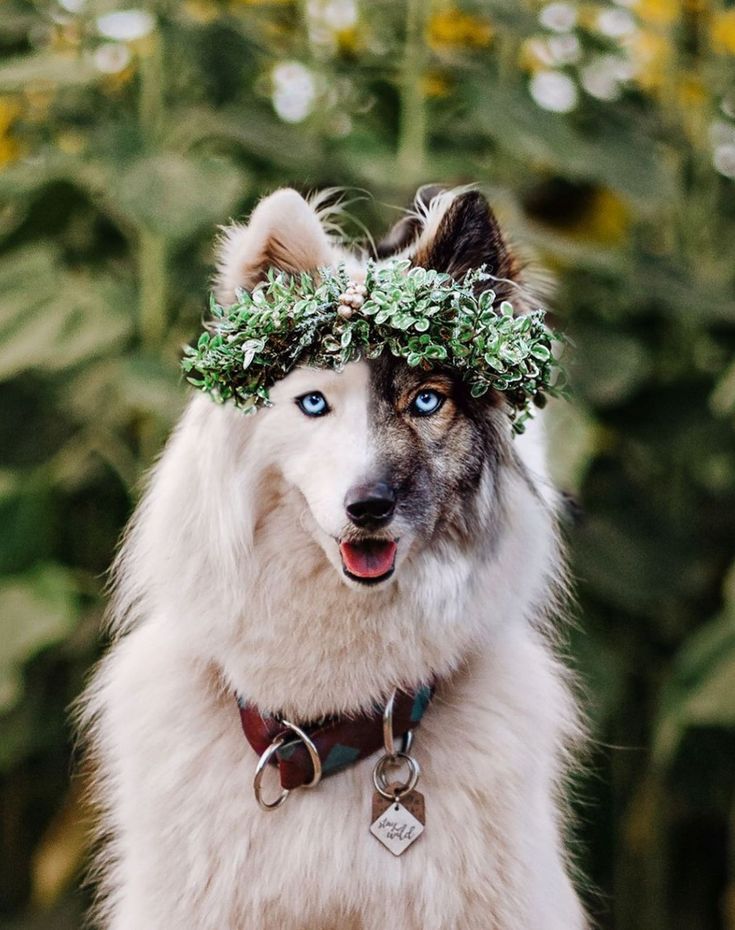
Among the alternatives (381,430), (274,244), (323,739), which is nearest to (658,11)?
(274,244)

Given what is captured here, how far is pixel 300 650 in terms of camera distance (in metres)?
1.50

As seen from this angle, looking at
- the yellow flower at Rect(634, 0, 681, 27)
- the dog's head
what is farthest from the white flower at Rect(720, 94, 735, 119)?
the dog's head

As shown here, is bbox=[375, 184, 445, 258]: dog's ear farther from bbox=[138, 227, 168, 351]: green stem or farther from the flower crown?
bbox=[138, 227, 168, 351]: green stem

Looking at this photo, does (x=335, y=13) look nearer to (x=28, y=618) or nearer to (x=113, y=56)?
(x=113, y=56)

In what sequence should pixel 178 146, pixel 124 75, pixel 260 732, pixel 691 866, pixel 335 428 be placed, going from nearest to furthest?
pixel 335 428, pixel 260 732, pixel 178 146, pixel 124 75, pixel 691 866

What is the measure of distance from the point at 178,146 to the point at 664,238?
4.24ft

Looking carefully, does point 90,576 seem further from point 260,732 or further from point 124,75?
point 260,732

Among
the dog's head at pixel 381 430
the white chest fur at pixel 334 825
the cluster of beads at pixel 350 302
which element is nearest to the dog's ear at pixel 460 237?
the dog's head at pixel 381 430

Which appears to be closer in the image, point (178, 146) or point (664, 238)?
point (178, 146)

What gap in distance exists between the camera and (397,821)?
147 cm

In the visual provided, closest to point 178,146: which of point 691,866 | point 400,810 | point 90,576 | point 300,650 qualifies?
point 90,576

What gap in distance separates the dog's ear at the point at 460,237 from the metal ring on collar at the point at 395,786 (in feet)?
1.90

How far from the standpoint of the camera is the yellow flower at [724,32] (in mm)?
2920

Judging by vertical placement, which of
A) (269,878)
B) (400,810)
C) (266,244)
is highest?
(266,244)
